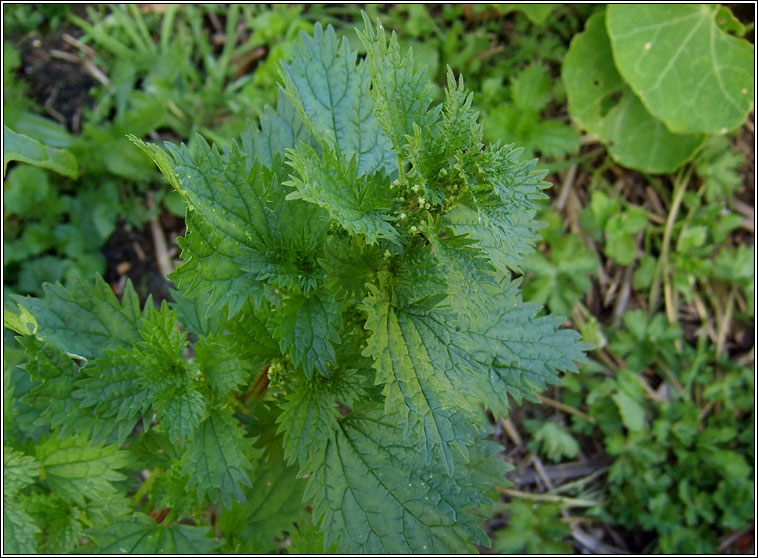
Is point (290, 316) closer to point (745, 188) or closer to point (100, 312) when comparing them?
point (100, 312)

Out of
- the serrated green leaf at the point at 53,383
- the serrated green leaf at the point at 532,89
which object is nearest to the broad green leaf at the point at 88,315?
the serrated green leaf at the point at 53,383

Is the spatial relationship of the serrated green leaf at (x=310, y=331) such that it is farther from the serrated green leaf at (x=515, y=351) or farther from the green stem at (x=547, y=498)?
the green stem at (x=547, y=498)

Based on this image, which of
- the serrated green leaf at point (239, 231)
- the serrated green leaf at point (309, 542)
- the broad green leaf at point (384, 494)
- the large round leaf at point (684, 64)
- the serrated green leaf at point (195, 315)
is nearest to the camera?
the serrated green leaf at point (239, 231)

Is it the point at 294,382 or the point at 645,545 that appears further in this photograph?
the point at 645,545

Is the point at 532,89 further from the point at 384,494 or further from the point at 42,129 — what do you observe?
the point at 42,129

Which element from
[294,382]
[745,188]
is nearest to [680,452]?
[745,188]
